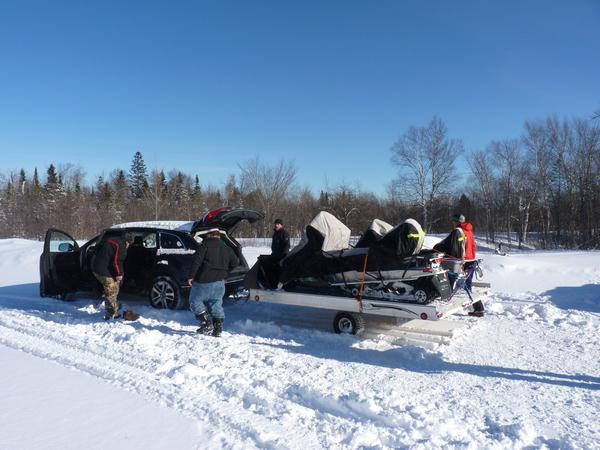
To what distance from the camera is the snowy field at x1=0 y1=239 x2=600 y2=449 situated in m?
3.62

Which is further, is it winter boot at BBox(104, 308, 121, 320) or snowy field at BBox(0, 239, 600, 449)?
winter boot at BBox(104, 308, 121, 320)

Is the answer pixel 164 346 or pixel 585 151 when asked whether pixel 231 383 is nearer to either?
pixel 164 346

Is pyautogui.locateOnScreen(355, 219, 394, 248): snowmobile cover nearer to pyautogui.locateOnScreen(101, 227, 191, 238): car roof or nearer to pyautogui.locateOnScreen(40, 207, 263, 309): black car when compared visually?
pyautogui.locateOnScreen(40, 207, 263, 309): black car

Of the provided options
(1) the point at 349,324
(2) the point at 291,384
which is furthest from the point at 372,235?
(2) the point at 291,384

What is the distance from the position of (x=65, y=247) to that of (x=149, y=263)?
220 cm

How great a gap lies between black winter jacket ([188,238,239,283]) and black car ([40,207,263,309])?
0.67 m

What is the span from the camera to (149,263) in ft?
28.1

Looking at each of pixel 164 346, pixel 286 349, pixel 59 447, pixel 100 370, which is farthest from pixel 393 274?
pixel 59 447

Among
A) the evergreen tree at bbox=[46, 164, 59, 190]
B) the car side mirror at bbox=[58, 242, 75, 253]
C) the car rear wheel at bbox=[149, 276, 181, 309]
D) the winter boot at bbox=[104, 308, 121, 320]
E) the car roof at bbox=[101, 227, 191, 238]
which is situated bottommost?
the winter boot at bbox=[104, 308, 121, 320]

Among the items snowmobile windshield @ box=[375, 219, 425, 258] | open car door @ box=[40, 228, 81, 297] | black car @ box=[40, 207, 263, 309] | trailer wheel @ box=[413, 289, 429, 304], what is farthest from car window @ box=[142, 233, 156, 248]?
trailer wheel @ box=[413, 289, 429, 304]

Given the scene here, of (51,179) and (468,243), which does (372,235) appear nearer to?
(468,243)

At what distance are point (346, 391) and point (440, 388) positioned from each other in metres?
1.00

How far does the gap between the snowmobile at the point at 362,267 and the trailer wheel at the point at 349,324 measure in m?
0.32

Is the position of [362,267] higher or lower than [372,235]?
lower
